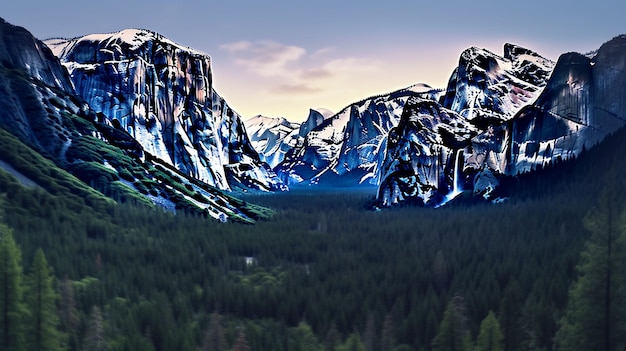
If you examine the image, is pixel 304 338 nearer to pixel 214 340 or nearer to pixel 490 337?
pixel 214 340

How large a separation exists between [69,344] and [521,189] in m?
170

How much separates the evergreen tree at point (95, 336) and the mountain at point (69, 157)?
78.9 metres

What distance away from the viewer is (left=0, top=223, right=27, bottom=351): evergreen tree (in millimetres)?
43844

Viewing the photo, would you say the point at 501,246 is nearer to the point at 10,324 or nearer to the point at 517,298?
the point at 517,298

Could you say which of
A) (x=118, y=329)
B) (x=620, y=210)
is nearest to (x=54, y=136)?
(x=118, y=329)

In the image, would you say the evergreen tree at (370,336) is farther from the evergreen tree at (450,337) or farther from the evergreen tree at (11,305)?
the evergreen tree at (11,305)

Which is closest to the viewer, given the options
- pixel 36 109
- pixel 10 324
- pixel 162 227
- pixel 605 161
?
pixel 10 324

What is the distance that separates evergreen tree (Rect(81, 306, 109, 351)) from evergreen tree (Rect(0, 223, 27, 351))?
13.6 meters

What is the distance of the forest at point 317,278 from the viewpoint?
46.8 metres

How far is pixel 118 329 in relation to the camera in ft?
224

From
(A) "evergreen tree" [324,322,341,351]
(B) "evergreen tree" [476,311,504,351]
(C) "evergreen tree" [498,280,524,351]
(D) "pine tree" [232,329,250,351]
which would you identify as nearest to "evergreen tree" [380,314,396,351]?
(A) "evergreen tree" [324,322,341,351]

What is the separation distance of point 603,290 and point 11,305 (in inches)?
2188

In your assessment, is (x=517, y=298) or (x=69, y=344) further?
(x=517, y=298)

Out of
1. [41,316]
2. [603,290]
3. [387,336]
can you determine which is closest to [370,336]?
[387,336]
